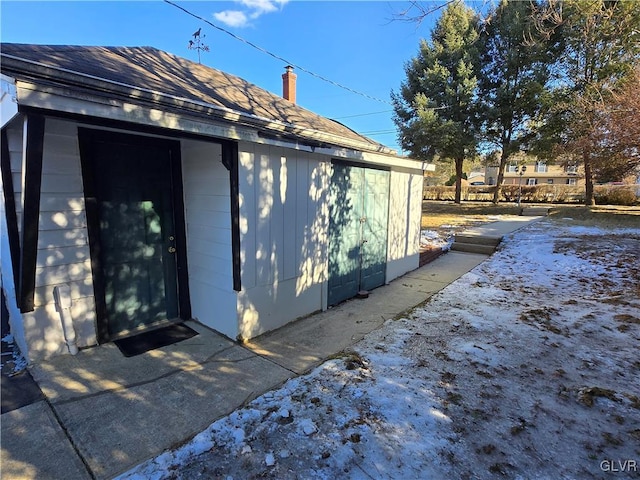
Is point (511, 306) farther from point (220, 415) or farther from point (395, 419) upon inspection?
point (220, 415)

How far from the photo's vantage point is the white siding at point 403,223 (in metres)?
6.07

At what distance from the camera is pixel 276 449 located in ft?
6.53

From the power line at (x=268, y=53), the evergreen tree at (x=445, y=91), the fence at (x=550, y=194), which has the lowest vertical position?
the fence at (x=550, y=194)

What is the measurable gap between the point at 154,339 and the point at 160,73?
10.8 ft

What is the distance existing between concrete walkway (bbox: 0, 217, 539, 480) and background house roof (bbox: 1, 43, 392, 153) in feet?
8.32

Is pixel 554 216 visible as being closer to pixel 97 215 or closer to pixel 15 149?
pixel 97 215

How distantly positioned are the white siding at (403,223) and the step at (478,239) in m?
2.82

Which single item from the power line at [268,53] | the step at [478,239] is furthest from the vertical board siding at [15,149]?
the step at [478,239]

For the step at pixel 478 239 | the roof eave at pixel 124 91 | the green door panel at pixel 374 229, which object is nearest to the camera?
the roof eave at pixel 124 91

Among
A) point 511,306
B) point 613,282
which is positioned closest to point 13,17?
point 511,306

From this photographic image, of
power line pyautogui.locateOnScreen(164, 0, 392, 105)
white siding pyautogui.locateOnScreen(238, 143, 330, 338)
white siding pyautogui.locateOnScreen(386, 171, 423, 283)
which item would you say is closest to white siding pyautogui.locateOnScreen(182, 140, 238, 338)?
white siding pyautogui.locateOnScreen(238, 143, 330, 338)

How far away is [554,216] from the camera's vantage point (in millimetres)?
14250

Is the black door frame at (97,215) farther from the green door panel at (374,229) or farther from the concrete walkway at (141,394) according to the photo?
the green door panel at (374,229)

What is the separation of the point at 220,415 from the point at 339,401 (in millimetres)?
908
